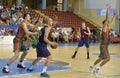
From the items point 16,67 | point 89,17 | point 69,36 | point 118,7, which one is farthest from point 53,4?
point 16,67

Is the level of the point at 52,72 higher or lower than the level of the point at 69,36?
higher

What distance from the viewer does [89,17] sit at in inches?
1656

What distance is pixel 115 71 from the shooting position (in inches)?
501

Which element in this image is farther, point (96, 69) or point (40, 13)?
point (40, 13)

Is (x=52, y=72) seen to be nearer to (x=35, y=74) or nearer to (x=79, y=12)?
(x=35, y=74)

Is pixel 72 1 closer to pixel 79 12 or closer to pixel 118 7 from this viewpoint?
pixel 79 12

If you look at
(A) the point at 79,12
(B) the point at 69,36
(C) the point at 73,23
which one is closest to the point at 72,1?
(A) the point at 79,12

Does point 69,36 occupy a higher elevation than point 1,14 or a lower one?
lower

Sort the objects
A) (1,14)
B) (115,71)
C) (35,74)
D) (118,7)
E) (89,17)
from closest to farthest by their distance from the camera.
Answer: (35,74), (115,71), (1,14), (118,7), (89,17)

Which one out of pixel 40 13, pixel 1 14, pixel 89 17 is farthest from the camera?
pixel 89 17

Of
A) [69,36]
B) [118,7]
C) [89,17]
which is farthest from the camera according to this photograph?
[89,17]

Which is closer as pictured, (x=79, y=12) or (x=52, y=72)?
(x=52, y=72)

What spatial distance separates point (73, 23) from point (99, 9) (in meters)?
4.80

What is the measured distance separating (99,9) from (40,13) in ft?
27.5
